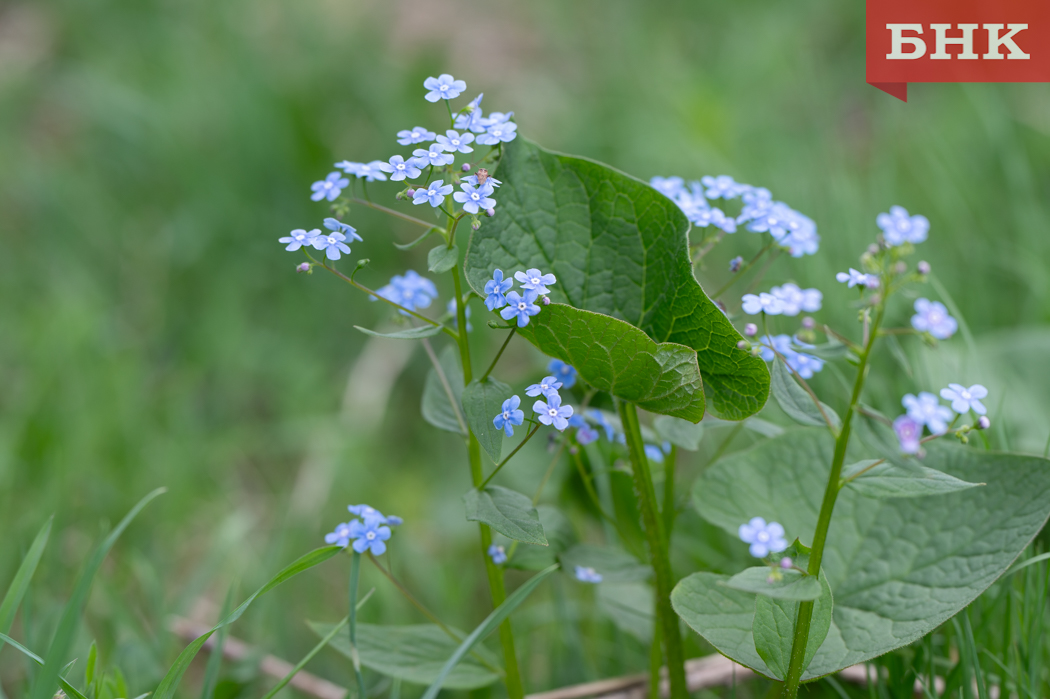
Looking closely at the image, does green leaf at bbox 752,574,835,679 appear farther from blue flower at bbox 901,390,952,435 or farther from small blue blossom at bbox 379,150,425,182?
small blue blossom at bbox 379,150,425,182

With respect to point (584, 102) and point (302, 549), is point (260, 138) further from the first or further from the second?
point (302, 549)

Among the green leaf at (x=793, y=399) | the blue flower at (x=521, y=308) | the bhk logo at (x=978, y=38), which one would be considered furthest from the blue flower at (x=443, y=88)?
the bhk logo at (x=978, y=38)

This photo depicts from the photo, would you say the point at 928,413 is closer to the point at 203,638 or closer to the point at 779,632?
the point at 779,632

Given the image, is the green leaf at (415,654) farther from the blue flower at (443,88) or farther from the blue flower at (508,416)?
the blue flower at (443,88)

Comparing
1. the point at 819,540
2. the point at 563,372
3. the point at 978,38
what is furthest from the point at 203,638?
the point at 978,38

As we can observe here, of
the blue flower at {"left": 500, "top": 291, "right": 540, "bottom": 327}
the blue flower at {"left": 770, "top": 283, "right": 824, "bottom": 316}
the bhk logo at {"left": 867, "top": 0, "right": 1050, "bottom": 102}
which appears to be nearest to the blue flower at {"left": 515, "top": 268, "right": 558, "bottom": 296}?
the blue flower at {"left": 500, "top": 291, "right": 540, "bottom": 327}
